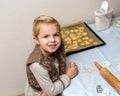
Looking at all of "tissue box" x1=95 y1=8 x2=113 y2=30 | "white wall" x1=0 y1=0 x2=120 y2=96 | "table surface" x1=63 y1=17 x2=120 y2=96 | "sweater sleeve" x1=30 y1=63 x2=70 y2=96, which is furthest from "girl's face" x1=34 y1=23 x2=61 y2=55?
"tissue box" x1=95 y1=8 x2=113 y2=30

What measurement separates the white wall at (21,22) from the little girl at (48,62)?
12.6 inches

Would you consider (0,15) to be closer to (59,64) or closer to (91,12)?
(59,64)

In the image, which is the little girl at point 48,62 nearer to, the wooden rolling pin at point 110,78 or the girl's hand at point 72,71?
the girl's hand at point 72,71

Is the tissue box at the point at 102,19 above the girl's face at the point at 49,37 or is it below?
below

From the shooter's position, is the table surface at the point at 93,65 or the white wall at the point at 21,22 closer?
the table surface at the point at 93,65

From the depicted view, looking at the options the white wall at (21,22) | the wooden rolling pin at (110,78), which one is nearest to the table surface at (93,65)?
the wooden rolling pin at (110,78)

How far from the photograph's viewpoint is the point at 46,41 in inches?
43.9

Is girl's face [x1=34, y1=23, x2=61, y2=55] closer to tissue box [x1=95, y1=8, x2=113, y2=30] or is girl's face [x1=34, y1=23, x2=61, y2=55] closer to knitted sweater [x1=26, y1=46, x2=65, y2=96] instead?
knitted sweater [x1=26, y1=46, x2=65, y2=96]

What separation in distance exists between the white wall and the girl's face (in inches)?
14.7

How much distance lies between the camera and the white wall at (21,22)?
143cm

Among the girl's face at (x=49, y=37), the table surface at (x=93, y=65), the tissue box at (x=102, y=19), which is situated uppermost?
the girl's face at (x=49, y=37)

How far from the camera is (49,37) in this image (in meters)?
1.11

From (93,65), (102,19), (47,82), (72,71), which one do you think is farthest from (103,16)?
(47,82)

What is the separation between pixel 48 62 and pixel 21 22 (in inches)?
17.2
